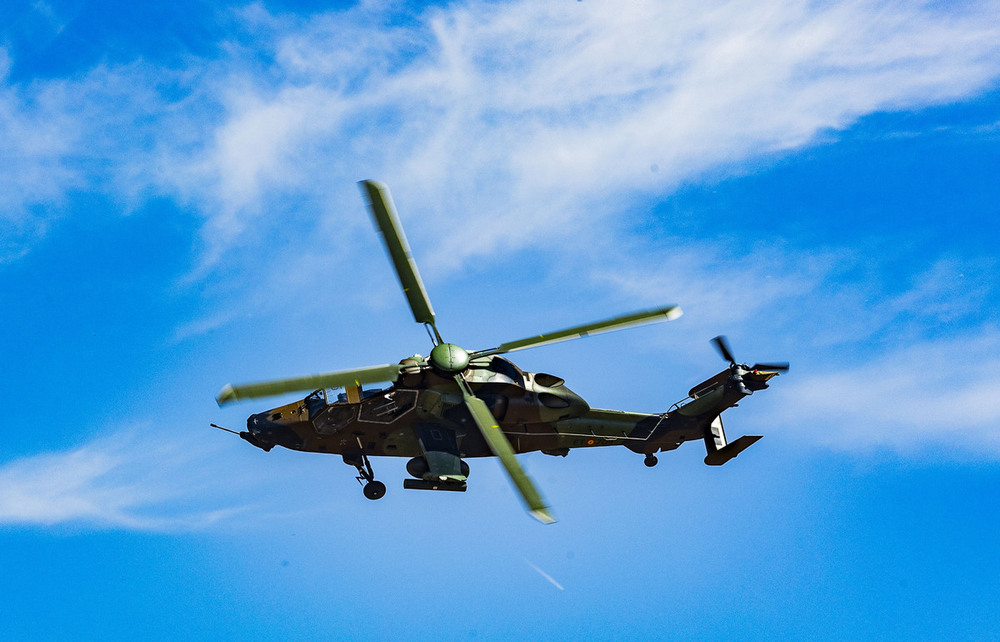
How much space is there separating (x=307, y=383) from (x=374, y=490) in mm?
8968

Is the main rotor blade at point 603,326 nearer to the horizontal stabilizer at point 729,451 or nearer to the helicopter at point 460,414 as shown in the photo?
the helicopter at point 460,414

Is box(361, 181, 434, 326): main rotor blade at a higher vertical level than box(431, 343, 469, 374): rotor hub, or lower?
higher

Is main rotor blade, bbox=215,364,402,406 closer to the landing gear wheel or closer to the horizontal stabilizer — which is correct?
the landing gear wheel

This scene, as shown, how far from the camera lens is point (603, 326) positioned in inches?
1576

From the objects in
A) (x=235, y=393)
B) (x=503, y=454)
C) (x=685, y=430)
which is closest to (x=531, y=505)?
(x=503, y=454)

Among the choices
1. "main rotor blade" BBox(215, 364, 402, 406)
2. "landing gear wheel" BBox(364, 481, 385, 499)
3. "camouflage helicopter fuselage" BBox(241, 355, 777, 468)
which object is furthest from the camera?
"landing gear wheel" BBox(364, 481, 385, 499)

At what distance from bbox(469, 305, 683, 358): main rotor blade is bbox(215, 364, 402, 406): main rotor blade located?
17.3ft

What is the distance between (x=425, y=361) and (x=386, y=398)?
2564 millimetres

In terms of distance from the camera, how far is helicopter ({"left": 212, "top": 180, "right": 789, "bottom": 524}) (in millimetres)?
40438

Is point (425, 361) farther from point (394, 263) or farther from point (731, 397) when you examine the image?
point (731, 397)

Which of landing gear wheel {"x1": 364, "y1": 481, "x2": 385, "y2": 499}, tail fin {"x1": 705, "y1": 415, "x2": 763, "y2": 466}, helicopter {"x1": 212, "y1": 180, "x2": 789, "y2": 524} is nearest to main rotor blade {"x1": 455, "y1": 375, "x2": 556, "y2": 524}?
helicopter {"x1": 212, "y1": 180, "x2": 789, "y2": 524}

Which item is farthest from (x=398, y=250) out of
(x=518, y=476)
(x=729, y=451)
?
(x=729, y=451)

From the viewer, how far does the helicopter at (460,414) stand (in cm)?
4044

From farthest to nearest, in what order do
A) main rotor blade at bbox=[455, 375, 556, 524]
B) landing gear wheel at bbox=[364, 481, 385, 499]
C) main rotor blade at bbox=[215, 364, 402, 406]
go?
landing gear wheel at bbox=[364, 481, 385, 499] → main rotor blade at bbox=[215, 364, 402, 406] → main rotor blade at bbox=[455, 375, 556, 524]
